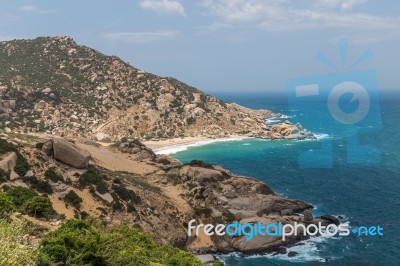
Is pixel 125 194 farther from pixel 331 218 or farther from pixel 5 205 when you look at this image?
pixel 331 218

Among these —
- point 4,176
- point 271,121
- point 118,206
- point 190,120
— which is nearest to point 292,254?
point 118,206

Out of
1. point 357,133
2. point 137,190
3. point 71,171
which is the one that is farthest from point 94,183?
point 357,133

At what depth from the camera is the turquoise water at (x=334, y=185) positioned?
47438mm

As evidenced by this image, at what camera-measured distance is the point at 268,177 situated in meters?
82.6

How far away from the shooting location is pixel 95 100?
413 ft

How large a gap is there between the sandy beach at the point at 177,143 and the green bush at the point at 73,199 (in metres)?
63.2

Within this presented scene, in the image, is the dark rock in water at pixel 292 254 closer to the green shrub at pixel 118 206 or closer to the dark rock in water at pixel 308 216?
the dark rock in water at pixel 308 216

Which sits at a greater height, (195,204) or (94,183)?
(94,183)

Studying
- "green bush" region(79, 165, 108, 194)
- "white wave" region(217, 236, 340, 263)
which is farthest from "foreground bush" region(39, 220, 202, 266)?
"white wave" region(217, 236, 340, 263)

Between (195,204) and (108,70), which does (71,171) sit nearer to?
(195,204)

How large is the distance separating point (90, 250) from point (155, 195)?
35.4 meters

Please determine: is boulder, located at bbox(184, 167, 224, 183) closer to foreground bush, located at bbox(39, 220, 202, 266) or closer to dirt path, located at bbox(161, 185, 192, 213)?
dirt path, located at bbox(161, 185, 192, 213)

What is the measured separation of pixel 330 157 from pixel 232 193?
4972 centimetres

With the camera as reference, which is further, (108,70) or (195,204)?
(108,70)
